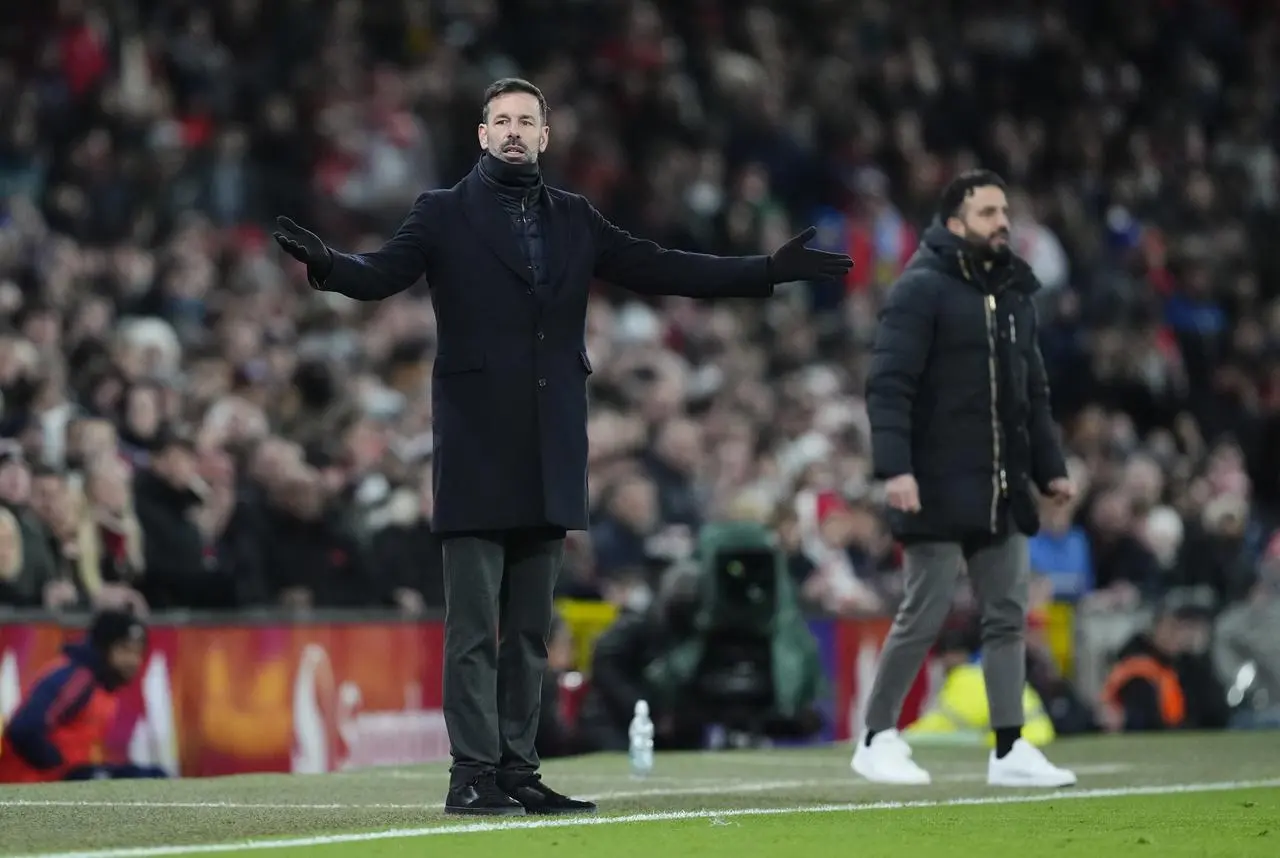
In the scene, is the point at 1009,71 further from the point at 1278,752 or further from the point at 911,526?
the point at 911,526

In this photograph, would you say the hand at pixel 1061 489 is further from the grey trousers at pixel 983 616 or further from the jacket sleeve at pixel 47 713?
the jacket sleeve at pixel 47 713

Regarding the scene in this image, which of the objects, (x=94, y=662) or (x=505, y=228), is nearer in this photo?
(x=505, y=228)

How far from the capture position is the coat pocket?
840cm

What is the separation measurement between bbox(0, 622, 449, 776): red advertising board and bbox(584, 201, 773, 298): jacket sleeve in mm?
4554

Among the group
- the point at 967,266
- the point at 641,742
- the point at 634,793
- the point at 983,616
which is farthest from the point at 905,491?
the point at 641,742

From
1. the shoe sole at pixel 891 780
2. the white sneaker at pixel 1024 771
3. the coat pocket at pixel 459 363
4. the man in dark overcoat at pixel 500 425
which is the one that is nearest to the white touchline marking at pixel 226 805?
the man in dark overcoat at pixel 500 425

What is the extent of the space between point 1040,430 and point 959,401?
42 centimetres

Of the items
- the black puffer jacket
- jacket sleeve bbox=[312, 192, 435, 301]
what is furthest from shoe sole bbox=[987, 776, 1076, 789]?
jacket sleeve bbox=[312, 192, 435, 301]

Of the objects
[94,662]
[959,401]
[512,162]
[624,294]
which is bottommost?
[94,662]

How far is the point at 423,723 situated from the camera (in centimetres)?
1411

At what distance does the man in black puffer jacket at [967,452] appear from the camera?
1049 centimetres

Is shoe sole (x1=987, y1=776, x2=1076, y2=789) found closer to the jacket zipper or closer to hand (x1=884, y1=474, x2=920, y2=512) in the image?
the jacket zipper

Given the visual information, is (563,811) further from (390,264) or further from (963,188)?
(963,188)

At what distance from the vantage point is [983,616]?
10.6m
